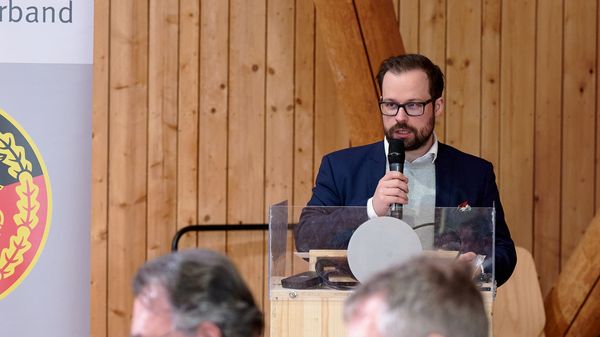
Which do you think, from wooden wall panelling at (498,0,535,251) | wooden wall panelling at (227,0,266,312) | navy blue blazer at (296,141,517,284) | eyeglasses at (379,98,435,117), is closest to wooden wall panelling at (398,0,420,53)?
wooden wall panelling at (498,0,535,251)

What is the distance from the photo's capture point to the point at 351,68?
14.5 ft

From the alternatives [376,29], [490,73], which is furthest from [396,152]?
[490,73]

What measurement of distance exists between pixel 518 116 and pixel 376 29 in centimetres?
105

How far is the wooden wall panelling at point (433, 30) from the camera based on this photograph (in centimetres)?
502

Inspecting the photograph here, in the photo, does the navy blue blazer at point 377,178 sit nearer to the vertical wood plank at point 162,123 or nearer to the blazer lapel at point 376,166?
the blazer lapel at point 376,166

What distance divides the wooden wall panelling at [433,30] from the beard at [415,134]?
1884 millimetres

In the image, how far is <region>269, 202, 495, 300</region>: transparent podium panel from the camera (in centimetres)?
256

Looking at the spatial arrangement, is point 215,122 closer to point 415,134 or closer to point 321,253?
point 415,134

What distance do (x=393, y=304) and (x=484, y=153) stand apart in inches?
151

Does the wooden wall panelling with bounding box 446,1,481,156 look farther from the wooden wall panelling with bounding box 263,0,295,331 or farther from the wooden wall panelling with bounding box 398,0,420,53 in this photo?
the wooden wall panelling with bounding box 263,0,295,331

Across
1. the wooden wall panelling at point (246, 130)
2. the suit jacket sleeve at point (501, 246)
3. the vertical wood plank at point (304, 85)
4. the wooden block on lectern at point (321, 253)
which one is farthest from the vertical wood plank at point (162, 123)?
the wooden block on lectern at point (321, 253)

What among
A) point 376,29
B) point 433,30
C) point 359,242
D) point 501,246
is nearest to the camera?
point 359,242

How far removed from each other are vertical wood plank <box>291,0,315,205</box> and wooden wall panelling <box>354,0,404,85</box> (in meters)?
0.67

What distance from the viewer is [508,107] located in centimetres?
504
